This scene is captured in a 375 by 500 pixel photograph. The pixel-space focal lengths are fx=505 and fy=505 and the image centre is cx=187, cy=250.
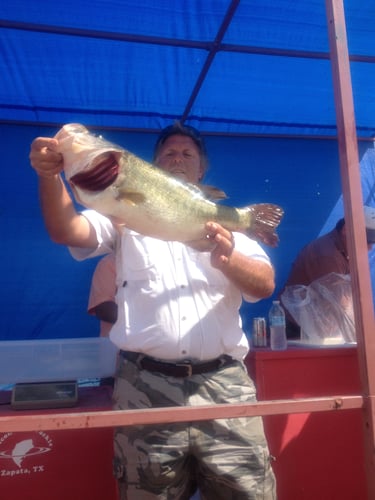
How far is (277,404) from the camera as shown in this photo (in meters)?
1.74

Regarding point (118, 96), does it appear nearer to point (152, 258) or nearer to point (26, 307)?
point (26, 307)

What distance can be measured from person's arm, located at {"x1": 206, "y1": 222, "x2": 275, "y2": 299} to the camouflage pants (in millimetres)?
408

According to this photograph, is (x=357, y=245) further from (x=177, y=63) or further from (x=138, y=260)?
(x=177, y=63)

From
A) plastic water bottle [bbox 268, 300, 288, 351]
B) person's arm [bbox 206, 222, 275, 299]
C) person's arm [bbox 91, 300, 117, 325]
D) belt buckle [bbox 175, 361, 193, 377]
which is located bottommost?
belt buckle [bbox 175, 361, 193, 377]

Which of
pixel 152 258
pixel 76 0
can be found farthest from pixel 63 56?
pixel 152 258

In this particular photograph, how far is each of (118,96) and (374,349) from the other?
294 centimetres

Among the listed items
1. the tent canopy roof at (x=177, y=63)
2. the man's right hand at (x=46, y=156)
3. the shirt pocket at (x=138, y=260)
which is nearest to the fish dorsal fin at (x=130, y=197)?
the man's right hand at (x=46, y=156)

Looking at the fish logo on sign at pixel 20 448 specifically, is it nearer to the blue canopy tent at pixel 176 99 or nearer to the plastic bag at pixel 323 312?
the plastic bag at pixel 323 312

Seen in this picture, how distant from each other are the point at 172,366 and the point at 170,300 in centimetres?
28

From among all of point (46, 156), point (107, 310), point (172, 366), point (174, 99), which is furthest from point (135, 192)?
point (174, 99)

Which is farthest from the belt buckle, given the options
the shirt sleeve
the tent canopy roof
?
the tent canopy roof

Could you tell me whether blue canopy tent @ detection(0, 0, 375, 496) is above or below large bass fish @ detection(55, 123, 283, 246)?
above

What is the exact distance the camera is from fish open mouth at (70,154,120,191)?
1.76 m

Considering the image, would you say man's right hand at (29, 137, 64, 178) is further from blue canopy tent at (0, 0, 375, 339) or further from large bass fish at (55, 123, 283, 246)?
blue canopy tent at (0, 0, 375, 339)
